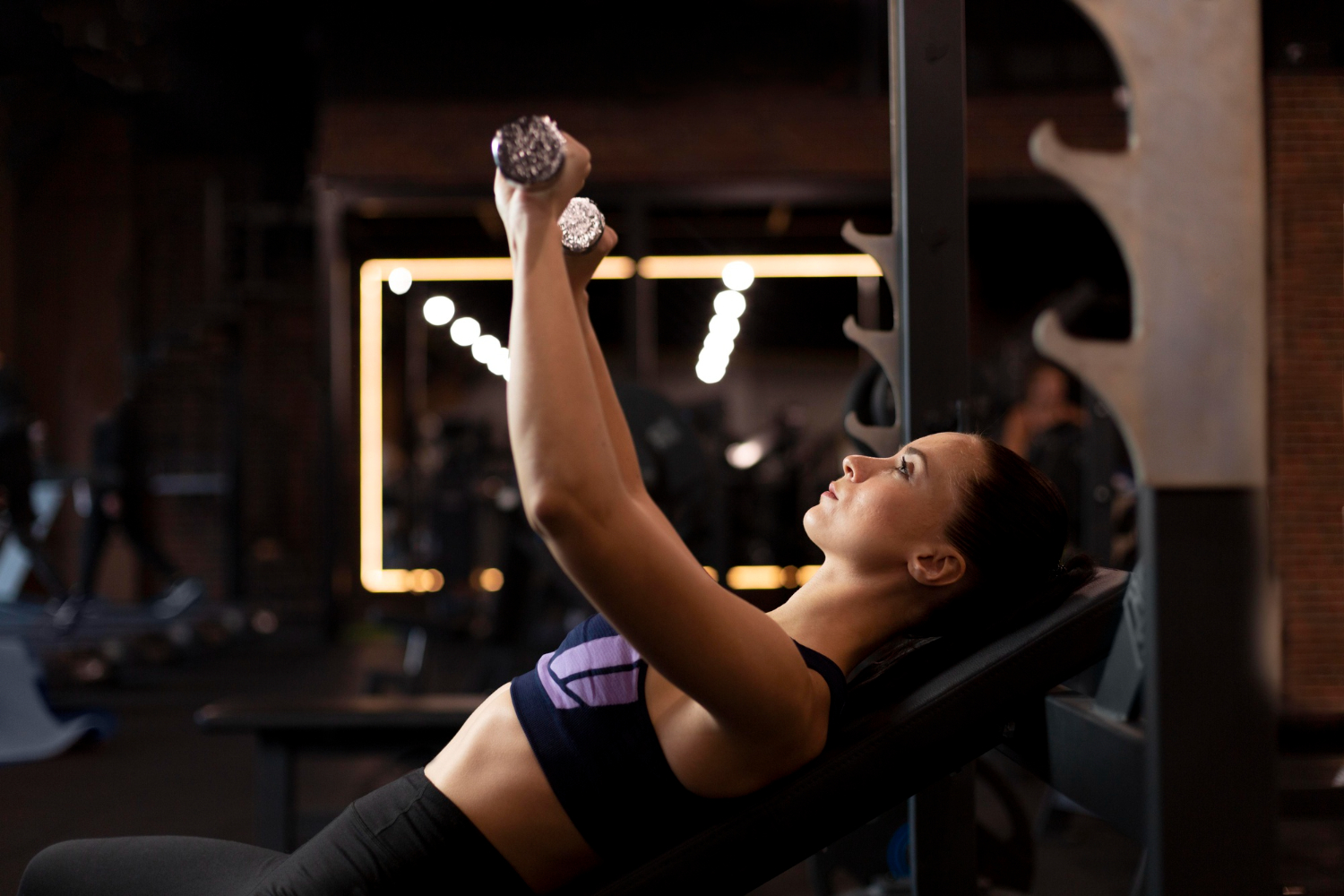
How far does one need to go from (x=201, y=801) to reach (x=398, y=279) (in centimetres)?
418

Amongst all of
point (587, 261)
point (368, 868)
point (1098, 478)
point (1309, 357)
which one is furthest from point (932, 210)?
point (1309, 357)

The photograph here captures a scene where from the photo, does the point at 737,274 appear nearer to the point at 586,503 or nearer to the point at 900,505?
the point at 900,505

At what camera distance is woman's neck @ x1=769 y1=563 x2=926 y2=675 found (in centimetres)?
104

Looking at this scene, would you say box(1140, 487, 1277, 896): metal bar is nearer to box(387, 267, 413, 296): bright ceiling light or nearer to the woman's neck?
the woman's neck

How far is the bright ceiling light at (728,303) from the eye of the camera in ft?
22.2

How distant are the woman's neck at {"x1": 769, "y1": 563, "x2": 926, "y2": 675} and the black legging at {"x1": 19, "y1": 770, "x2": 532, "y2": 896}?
370mm

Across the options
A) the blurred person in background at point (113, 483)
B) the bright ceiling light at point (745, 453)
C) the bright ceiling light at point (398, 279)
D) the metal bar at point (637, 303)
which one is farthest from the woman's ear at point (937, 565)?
the bright ceiling light at point (398, 279)

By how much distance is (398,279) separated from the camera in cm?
667

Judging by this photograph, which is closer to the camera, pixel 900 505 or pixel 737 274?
pixel 900 505

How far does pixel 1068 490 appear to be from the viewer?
4.16 meters

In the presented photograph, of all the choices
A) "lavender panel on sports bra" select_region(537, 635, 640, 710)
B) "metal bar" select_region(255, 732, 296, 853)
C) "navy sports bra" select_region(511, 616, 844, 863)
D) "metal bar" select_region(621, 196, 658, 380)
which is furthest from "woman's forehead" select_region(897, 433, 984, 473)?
"metal bar" select_region(621, 196, 658, 380)

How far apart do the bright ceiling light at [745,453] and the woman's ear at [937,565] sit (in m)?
4.92

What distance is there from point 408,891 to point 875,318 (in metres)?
6.31

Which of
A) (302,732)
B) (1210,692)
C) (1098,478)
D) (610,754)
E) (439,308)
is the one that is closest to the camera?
(1210,692)
